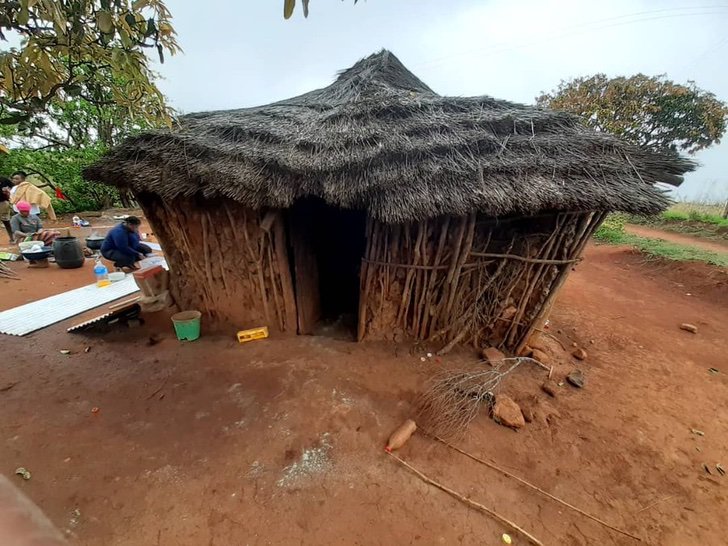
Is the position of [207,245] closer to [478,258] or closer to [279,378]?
[279,378]

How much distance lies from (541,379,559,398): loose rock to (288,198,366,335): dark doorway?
252 cm

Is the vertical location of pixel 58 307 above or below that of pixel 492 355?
above

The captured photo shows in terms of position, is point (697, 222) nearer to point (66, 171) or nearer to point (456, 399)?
point (456, 399)

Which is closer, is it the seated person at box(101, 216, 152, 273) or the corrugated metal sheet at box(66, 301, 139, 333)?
the corrugated metal sheet at box(66, 301, 139, 333)

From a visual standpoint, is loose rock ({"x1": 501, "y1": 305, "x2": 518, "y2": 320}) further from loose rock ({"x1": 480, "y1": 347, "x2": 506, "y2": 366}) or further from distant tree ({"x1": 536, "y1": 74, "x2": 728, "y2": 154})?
distant tree ({"x1": 536, "y1": 74, "x2": 728, "y2": 154})

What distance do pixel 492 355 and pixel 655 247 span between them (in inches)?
327

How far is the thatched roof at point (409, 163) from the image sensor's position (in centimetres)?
325

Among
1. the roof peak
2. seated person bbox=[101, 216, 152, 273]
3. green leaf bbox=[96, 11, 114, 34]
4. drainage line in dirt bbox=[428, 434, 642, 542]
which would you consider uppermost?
the roof peak

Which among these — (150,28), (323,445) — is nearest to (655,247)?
(323,445)

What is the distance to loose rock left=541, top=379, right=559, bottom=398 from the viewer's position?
3.53m

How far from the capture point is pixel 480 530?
2.25m

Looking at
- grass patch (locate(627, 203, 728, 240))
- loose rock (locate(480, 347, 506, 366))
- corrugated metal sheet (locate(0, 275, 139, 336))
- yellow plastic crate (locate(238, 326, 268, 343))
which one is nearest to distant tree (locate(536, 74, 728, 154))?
grass patch (locate(627, 203, 728, 240))

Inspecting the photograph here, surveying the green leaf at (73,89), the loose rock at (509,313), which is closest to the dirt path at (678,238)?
the loose rock at (509,313)

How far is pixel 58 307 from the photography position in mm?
5113
